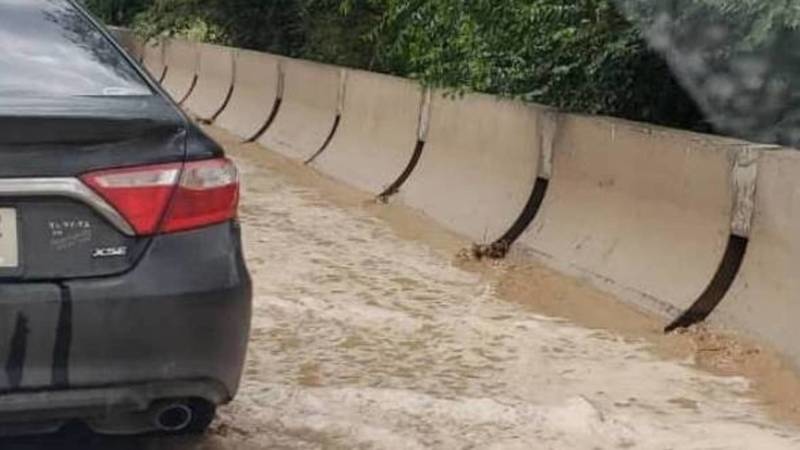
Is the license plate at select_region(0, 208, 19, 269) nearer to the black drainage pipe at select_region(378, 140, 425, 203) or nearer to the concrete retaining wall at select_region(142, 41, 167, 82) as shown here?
the black drainage pipe at select_region(378, 140, 425, 203)

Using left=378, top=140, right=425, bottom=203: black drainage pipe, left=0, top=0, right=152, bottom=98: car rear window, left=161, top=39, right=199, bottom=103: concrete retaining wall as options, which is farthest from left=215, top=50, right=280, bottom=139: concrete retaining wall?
left=0, top=0, right=152, bottom=98: car rear window

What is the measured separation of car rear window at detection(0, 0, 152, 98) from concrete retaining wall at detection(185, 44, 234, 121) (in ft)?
40.8

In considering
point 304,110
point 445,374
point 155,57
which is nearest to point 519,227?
point 445,374

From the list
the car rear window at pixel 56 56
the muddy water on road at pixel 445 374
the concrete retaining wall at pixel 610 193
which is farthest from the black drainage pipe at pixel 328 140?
the car rear window at pixel 56 56

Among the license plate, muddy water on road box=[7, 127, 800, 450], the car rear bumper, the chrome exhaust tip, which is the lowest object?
muddy water on road box=[7, 127, 800, 450]

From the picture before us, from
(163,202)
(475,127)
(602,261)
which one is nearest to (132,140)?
(163,202)

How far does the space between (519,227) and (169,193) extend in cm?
469

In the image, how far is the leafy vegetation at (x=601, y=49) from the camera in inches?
268

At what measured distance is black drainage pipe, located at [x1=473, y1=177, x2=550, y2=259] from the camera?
8.29 metres

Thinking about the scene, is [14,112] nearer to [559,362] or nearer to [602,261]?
[559,362]

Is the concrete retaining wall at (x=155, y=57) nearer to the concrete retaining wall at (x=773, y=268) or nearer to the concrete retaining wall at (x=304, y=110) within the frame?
the concrete retaining wall at (x=304, y=110)

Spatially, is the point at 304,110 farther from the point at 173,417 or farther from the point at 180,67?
the point at 173,417

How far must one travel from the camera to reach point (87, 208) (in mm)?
3773

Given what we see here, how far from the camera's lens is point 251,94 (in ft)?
52.7
